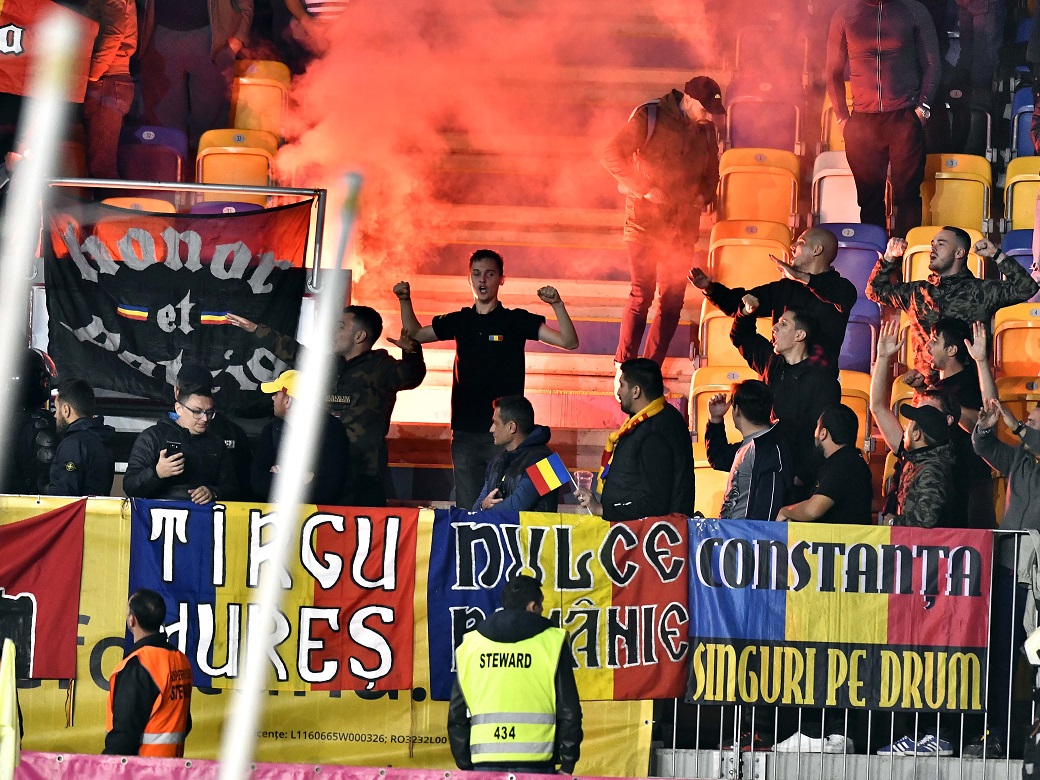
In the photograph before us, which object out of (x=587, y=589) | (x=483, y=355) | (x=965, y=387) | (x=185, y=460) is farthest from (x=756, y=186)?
(x=185, y=460)

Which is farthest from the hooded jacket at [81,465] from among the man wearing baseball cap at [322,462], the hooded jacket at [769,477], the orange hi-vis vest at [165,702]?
the hooded jacket at [769,477]

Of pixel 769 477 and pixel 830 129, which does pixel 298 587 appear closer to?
pixel 769 477

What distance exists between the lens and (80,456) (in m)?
8.99

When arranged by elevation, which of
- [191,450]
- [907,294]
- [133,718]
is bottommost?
[133,718]

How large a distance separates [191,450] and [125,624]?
94cm

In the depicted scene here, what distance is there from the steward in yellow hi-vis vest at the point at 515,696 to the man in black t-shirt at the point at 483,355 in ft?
7.26

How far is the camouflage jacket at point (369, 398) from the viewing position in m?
9.54

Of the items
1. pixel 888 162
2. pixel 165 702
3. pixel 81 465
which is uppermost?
pixel 888 162

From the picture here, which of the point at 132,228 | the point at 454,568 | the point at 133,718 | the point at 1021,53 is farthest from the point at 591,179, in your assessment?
the point at 133,718

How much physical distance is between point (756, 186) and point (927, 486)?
4.17 metres

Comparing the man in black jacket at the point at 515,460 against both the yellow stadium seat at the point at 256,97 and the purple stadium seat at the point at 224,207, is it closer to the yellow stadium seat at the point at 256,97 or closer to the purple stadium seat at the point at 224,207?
the purple stadium seat at the point at 224,207

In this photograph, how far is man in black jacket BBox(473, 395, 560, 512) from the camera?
8914mm

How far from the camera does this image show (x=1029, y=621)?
8.78 meters

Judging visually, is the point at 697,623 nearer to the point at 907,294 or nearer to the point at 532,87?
the point at 907,294
